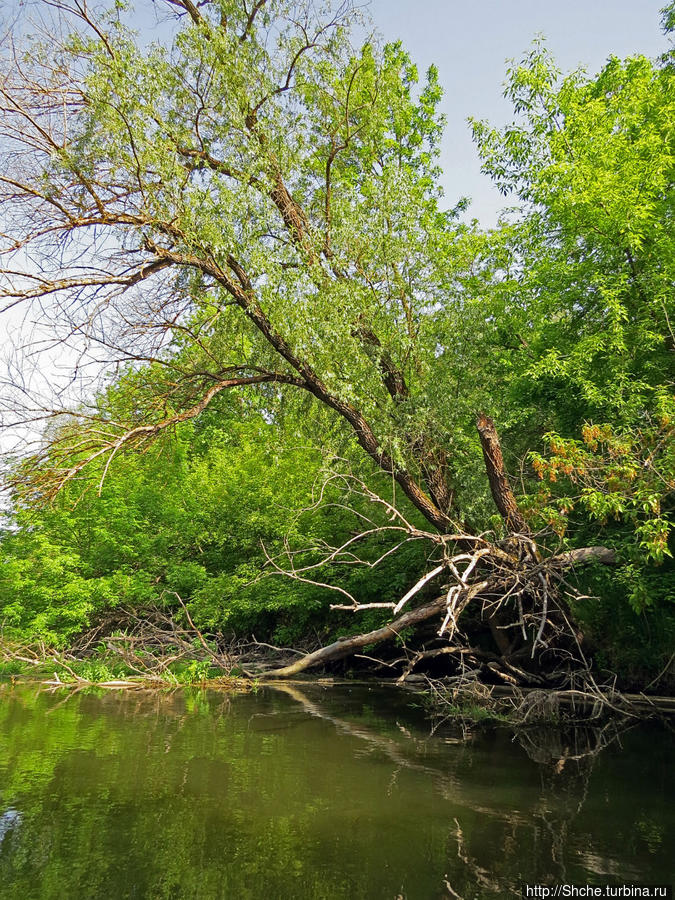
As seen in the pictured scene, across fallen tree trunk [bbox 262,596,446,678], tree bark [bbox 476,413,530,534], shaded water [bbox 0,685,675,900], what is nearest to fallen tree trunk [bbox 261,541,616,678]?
fallen tree trunk [bbox 262,596,446,678]

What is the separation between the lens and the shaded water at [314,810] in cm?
382

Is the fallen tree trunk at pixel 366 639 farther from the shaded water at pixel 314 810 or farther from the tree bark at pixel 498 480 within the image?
the shaded water at pixel 314 810

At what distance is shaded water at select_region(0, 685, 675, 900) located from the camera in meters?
3.82

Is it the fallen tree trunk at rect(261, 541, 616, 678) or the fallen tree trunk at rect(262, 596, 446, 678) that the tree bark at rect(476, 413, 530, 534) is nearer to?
the fallen tree trunk at rect(261, 541, 616, 678)

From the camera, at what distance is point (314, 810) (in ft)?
16.5

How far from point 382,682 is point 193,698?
4575 mm

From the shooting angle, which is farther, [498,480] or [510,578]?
[498,480]

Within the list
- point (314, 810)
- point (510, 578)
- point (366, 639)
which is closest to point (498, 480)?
point (510, 578)

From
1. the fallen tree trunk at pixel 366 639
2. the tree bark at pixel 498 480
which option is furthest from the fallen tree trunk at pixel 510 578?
the tree bark at pixel 498 480

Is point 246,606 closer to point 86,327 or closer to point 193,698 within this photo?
point 193,698

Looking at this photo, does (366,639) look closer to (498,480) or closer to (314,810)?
(498,480)

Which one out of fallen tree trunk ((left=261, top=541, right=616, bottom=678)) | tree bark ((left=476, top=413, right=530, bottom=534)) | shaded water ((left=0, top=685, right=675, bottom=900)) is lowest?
shaded water ((left=0, top=685, right=675, bottom=900))

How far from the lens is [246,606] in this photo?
15.8m

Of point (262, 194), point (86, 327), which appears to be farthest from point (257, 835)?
point (262, 194)
